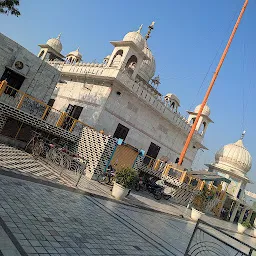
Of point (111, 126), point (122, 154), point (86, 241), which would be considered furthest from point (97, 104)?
point (86, 241)

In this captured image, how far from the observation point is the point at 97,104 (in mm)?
19031

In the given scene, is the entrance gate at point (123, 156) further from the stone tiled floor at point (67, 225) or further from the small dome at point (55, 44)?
the small dome at point (55, 44)

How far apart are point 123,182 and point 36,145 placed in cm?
496

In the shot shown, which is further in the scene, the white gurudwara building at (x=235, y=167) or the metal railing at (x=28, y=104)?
the white gurudwara building at (x=235, y=167)

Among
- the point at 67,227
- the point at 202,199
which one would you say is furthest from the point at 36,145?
the point at 202,199

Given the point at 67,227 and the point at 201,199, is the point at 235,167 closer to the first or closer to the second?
the point at 201,199

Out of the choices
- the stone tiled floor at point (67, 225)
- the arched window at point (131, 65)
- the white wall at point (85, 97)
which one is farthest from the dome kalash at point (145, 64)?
the stone tiled floor at point (67, 225)

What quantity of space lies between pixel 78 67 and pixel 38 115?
838 cm

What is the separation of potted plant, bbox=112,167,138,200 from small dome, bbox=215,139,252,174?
77.3ft

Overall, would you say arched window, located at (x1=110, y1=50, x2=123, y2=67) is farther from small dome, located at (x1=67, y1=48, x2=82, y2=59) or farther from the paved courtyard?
the paved courtyard

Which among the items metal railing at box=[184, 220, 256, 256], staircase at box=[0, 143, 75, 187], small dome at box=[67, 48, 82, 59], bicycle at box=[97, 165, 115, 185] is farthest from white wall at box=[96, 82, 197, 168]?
small dome at box=[67, 48, 82, 59]

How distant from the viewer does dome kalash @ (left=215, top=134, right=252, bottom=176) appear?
31.3 metres

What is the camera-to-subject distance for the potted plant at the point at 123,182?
1100 cm

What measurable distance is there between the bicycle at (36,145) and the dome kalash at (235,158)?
24381mm
